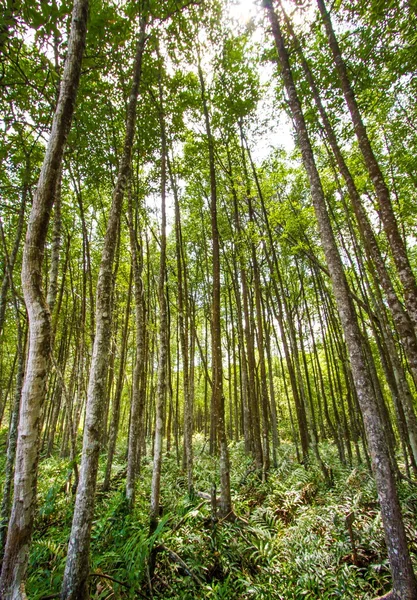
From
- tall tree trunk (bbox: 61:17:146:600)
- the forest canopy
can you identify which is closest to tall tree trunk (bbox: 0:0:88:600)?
the forest canopy

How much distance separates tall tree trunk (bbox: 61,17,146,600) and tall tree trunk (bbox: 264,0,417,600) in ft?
10.4

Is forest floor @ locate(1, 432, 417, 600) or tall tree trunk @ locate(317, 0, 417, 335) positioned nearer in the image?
forest floor @ locate(1, 432, 417, 600)

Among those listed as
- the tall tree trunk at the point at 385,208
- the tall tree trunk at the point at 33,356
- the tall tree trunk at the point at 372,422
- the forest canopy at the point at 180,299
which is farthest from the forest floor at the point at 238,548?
the tall tree trunk at the point at 385,208

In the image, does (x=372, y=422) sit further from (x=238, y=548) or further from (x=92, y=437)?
(x=92, y=437)

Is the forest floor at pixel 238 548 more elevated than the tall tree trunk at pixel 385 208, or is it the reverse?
the tall tree trunk at pixel 385 208

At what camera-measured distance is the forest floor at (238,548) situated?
3.71 m

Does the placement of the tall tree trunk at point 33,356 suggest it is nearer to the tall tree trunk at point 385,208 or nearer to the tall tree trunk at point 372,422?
the tall tree trunk at point 372,422

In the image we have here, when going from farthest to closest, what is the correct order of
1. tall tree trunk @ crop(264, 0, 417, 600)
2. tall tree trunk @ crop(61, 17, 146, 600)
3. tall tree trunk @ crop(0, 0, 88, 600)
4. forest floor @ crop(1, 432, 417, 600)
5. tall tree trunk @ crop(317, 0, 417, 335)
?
tall tree trunk @ crop(317, 0, 417, 335)
forest floor @ crop(1, 432, 417, 600)
tall tree trunk @ crop(264, 0, 417, 600)
tall tree trunk @ crop(61, 17, 146, 600)
tall tree trunk @ crop(0, 0, 88, 600)

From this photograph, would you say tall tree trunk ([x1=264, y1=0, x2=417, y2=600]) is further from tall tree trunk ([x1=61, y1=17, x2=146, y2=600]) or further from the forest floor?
tall tree trunk ([x1=61, y1=17, x2=146, y2=600])

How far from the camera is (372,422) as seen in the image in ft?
11.7

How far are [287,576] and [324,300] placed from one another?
34.0 feet

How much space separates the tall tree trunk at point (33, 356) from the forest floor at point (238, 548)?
5.30 feet

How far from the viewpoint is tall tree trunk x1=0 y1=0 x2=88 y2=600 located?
2141 mm

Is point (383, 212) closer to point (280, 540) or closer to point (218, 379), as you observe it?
point (218, 379)
